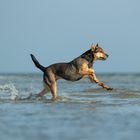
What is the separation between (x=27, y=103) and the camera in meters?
16.2

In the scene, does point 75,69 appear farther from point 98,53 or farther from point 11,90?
point 11,90

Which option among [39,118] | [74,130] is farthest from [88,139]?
[39,118]

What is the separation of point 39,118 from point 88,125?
4.94 ft

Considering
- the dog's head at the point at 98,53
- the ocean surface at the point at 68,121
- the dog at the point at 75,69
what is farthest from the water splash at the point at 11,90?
the dog's head at the point at 98,53

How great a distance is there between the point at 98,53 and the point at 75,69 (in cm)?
81

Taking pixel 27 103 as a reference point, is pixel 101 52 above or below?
above

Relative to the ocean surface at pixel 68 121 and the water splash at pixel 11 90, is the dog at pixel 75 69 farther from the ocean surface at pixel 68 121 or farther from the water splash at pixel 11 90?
the water splash at pixel 11 90

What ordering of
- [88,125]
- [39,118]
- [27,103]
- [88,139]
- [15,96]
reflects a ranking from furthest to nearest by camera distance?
[15,96], [27,103], [39,118], [88,125], [88,139]

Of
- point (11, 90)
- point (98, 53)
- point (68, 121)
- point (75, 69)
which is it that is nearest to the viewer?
point (68, 121)

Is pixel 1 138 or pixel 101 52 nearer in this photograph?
pixel 1 138

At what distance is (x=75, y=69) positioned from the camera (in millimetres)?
17453

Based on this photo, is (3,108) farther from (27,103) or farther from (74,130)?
(74,130)

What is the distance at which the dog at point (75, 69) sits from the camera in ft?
56.8

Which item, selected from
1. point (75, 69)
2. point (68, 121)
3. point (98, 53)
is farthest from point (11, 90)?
point (68, 121)
